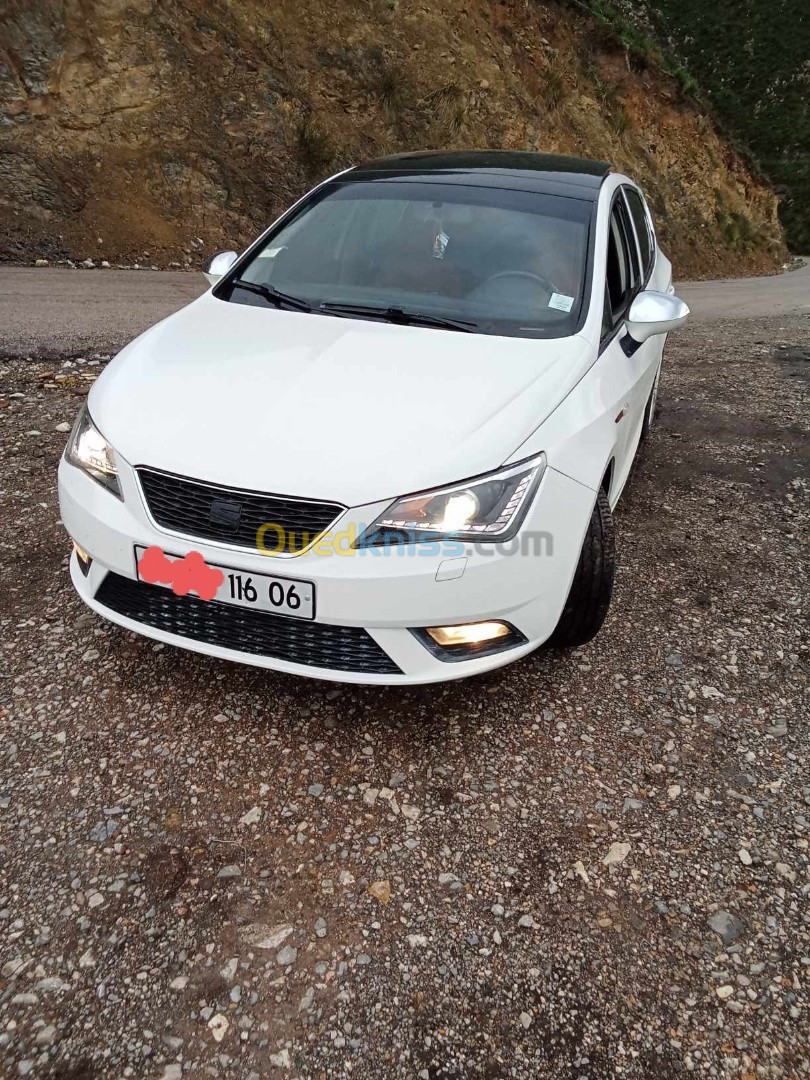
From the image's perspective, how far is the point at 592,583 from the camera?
2783mm

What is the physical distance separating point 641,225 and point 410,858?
391 centimetres

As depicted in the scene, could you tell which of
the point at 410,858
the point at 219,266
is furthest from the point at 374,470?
the point at 219,266

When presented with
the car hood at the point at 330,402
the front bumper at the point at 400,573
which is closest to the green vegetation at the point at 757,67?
the car hood at the point at 330,402

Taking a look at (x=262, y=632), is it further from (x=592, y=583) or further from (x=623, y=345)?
(x=623, y=345)

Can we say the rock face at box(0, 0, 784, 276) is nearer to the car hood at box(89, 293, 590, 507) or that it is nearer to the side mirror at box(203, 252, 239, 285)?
the side mirror at box(203, 252, 239, 285)

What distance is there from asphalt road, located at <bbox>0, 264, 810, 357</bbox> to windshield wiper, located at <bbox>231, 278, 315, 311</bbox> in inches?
134

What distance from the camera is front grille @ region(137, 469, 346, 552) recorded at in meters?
2.25

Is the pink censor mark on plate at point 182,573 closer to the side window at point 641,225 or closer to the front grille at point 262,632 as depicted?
the front grille at point 262,632

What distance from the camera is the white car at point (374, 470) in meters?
2.26

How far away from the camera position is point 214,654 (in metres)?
2.47

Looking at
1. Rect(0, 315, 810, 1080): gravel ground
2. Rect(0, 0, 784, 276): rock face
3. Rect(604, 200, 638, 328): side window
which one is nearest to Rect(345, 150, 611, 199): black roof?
Rect(604, 200, 638, 328): side window

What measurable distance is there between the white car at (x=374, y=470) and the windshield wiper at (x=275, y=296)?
2 centimetres

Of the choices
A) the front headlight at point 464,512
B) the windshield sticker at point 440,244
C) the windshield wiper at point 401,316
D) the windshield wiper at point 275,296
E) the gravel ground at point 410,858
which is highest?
the windshield sticker at point 440,244

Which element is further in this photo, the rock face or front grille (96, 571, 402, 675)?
the rock face
